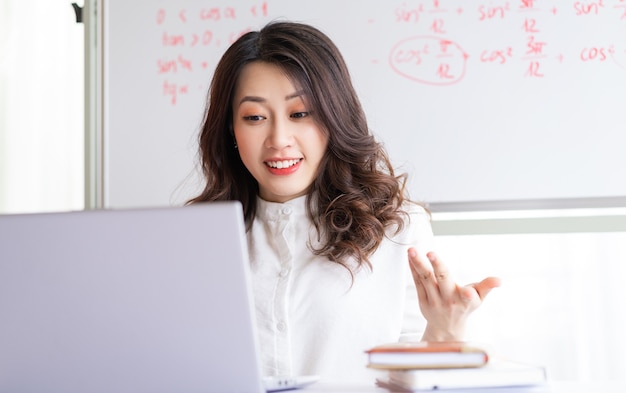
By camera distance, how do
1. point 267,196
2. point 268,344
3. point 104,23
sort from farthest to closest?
point 104,23 < point 267,196 < point 268,344

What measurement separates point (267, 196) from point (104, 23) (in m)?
0.91

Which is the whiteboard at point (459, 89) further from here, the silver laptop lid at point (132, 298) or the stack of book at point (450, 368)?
the silver laptop lid at point (132, 298)

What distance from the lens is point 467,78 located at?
6.51 feet

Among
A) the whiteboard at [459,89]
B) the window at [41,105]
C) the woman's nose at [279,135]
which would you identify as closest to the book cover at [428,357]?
the woman's nose at [279,135]

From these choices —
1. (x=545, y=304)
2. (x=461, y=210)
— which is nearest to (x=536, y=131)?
(x=461, y=210)

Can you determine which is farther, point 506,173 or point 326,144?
point 506,173

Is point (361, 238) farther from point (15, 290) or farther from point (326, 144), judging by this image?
point (15, 290)

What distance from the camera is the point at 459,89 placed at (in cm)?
199

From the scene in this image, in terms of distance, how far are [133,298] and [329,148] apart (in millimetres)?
838

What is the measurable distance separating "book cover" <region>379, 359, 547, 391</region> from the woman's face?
70 cm

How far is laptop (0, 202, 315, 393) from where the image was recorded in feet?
2.41

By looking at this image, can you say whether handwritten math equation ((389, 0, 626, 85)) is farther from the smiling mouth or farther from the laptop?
the laptop

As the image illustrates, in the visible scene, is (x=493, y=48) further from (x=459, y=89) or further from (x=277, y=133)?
(x=277, y=133)

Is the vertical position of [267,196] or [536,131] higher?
[536,131]
